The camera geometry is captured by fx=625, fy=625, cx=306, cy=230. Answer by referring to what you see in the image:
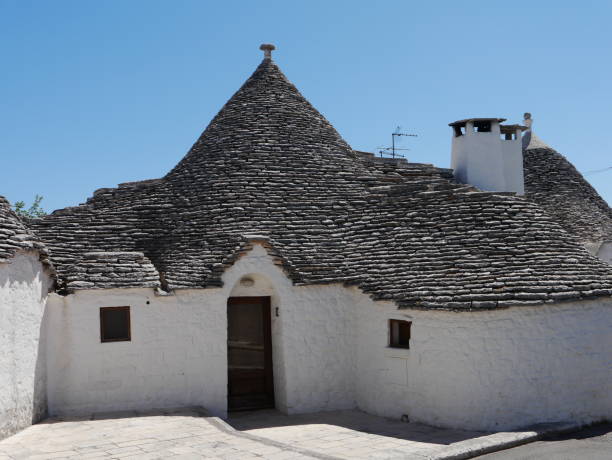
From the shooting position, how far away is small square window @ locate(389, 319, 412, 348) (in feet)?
37.7

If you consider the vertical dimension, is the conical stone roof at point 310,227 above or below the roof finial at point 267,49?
below

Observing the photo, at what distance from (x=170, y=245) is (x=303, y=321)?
10.3 ft

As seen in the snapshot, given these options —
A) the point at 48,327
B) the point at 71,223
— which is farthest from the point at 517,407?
the point at 71,223

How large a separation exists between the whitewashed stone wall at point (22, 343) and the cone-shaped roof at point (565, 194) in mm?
16590

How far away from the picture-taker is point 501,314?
1030 cm

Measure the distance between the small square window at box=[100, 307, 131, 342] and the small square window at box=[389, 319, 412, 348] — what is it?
15.7 ft

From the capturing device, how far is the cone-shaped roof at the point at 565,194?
68.1ft

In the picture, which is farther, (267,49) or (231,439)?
(267,49)

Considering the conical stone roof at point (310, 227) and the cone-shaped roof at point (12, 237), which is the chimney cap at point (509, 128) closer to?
the conical stone roof at point (310, 227)

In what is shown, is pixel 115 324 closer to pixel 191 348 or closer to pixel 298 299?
pixel 191 348

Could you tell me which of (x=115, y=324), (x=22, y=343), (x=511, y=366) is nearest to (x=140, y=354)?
(x=115, y=324)

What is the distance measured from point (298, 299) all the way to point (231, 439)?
3.44 meters

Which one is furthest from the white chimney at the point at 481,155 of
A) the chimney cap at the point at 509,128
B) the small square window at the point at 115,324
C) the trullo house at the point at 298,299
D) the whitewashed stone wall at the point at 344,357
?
the small square window at the point at 115,324

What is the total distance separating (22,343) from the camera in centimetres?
984
